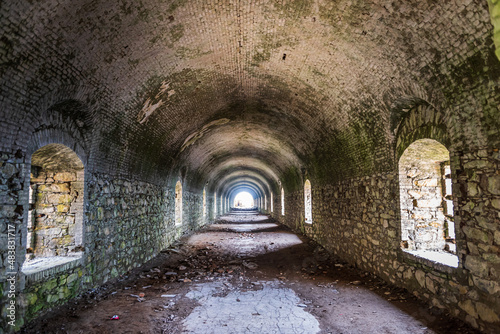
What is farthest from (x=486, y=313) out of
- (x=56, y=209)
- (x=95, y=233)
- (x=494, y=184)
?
(x=56, y=209)

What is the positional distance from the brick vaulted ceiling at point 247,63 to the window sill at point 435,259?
1777mm

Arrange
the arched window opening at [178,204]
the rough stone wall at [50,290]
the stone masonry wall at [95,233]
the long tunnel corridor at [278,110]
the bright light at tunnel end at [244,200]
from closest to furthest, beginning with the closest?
1. the long tunnel corridor at [278,110]
2. the stone masonry wall at [95,233]
3. the rough stone wall at [50,290]
4. the arched window opening at [178,204]
5. the bright light at tunnel end at [244,200]

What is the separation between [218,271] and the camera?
8.34 m

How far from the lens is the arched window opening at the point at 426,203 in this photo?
613 centimetres

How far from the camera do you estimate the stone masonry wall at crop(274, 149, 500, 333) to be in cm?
395

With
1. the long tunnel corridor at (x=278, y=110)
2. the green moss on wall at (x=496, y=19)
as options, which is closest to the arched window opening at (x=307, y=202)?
the long tunnel corridor at (x=278, y=110)

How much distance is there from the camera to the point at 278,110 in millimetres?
10133

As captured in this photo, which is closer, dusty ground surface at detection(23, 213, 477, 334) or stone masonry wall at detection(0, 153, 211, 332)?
stone masonry wall at detection(0, 153, 211, 332)

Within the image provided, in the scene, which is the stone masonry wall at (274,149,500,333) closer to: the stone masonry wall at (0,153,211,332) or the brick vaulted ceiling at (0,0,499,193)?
the brick vaulted ceiling at (0,0,499,193)

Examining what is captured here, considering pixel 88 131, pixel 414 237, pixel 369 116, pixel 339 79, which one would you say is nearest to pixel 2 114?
pixel 88 131

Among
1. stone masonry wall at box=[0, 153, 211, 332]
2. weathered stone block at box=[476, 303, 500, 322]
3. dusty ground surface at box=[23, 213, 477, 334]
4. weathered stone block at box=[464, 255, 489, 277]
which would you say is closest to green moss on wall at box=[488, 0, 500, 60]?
weathered stone block at box=[464, 255, 489, 277]

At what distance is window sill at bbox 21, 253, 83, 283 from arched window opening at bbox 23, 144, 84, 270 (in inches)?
5.1

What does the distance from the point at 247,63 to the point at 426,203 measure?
186 inches

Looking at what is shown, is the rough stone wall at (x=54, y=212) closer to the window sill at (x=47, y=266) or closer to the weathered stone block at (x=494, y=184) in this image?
the window sill at (x=47, y=266)
